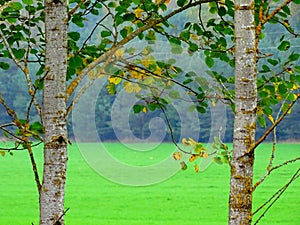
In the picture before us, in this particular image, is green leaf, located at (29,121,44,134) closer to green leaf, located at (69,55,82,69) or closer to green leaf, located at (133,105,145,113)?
green leaf, located at (69,55,82,69)

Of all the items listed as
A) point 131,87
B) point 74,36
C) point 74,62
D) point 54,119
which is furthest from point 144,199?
point 54,119

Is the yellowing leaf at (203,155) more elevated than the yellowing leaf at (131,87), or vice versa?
the yellowing leaf at (131,87)

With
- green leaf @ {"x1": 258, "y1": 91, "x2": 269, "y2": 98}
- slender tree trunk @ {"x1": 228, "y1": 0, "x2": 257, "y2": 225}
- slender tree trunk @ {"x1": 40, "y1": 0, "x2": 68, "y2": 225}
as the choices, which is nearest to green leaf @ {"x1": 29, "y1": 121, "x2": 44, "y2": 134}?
slender tree trunk @ {"x1": 40, "y1": 0, "x2": 68, "y2": 225}

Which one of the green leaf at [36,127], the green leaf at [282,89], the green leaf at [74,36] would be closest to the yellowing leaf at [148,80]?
the green leaf at [74,36]

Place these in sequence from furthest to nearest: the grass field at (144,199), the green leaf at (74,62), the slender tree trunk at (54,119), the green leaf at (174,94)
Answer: the grass field at (144,199) < the green leaf at (174,94) < the green leaf at (74,62) < the slender tree trunk at (54,119)

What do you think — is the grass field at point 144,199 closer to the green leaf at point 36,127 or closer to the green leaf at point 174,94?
the green leaf at point 174,94

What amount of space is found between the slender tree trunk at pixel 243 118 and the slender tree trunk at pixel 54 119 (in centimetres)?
38

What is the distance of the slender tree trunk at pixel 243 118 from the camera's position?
1148mm

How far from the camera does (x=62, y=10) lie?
4.51 ft

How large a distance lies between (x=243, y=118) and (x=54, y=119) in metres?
0.41

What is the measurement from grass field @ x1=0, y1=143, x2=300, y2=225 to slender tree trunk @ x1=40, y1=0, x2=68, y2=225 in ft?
22.4

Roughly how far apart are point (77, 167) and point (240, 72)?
1220cm

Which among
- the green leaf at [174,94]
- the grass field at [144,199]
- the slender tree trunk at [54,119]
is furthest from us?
the grass field at [144,199]

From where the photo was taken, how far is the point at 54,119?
133 cm
